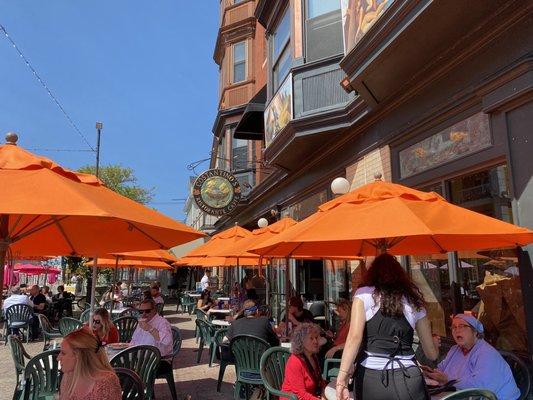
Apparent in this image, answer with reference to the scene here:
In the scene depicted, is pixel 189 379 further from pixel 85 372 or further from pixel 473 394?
pixel 473 394

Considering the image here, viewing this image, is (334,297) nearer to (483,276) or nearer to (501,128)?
(483,276)

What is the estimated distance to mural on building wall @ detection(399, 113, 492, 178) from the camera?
533cm

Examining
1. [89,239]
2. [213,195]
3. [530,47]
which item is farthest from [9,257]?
[213,195]

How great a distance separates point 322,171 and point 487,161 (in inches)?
209

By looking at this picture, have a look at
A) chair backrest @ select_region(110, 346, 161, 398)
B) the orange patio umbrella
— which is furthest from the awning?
chair backrest @ select_region(110, 346, 161, 398)

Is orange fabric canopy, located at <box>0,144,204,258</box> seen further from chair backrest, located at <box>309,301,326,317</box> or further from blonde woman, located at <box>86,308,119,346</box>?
chair backrest, located at <box>309,301,326,317</box>

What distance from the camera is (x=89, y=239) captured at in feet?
14.4

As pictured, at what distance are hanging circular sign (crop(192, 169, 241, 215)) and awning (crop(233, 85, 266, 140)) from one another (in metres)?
1.92

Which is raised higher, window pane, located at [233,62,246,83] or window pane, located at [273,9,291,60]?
window pane, located at [233,62,246,83]

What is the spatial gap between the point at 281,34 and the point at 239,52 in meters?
9.11

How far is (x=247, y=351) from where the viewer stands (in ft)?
18.1

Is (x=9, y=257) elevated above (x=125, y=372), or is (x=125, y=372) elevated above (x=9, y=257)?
(x=9, y=257)

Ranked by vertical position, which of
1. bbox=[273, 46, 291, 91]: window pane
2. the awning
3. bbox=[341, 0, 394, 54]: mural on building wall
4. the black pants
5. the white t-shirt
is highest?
bbox=[273, 46, 291, 91]: window pane

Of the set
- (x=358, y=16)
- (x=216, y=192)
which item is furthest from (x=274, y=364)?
(x=216, y=192)
